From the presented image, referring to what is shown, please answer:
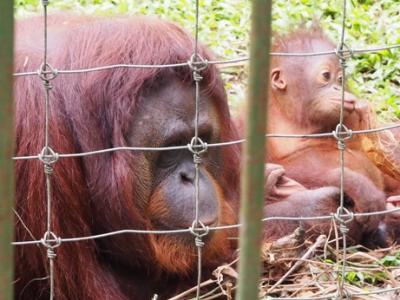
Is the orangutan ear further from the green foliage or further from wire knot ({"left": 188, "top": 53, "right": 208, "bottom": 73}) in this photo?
wire knot ({"left": 188, "top": 53, "right": 208, "bottom": 73})

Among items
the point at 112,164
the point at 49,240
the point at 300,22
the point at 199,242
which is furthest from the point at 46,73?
the point at 300,22

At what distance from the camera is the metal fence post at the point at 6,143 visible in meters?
0.94

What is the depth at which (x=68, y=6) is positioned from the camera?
491cm

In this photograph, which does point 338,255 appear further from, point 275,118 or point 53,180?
point 275,118

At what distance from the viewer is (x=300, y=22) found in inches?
190

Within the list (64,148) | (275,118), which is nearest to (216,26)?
(275,118)

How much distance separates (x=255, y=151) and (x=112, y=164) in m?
1.77

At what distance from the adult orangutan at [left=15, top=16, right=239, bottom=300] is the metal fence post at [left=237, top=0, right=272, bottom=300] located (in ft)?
5.50

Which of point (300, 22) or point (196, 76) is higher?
point (300, 22)

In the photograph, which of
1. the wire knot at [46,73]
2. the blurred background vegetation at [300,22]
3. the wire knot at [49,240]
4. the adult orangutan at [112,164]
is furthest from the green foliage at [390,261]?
the wire knot at [46,73]

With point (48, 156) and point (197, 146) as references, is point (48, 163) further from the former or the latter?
point (197, 146)

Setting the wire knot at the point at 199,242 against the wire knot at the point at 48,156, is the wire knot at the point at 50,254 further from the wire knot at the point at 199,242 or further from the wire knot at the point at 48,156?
the wire knot at the point at 199,242

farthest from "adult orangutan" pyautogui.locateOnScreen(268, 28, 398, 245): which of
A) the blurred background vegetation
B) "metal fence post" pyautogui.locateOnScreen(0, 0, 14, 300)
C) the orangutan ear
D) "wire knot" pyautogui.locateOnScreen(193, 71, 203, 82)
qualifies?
"metal fence post" pyautogui.locateOnScreen(0, 0, 14, 300)

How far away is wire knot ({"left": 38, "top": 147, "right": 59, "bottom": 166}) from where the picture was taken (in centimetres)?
250
